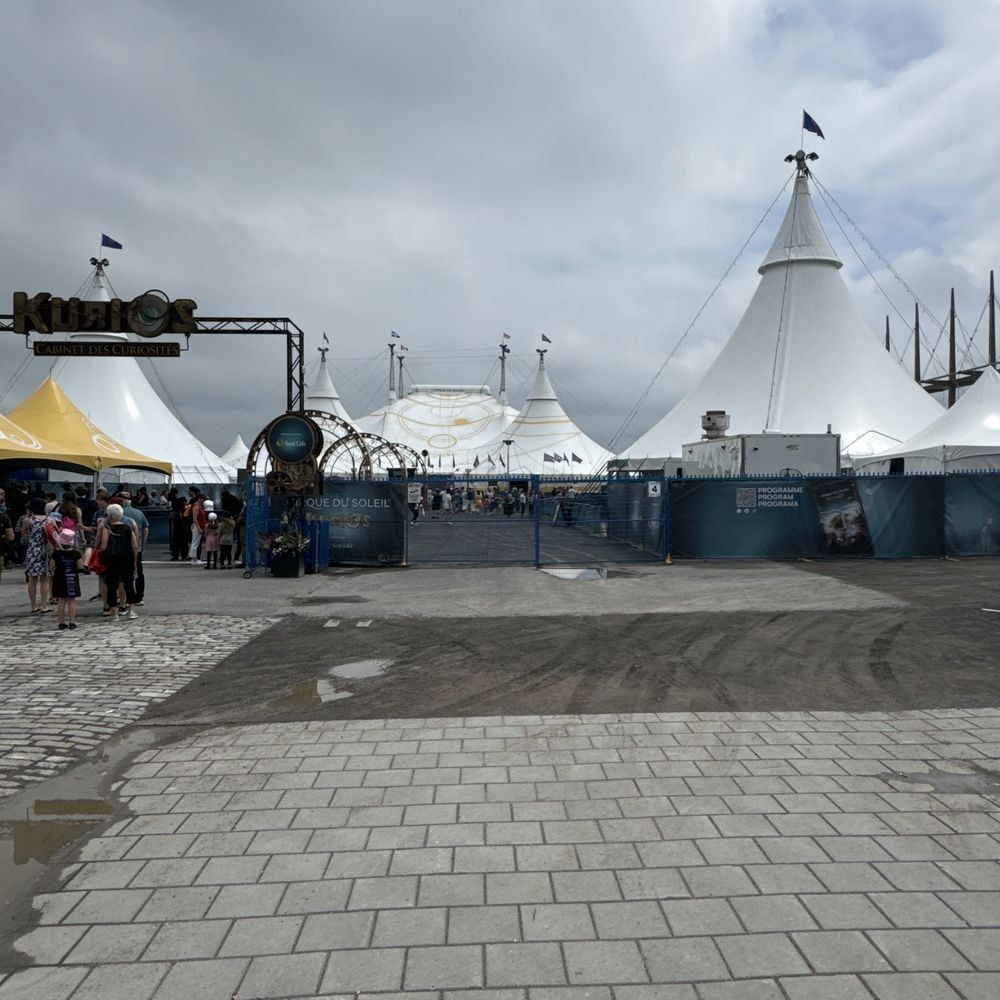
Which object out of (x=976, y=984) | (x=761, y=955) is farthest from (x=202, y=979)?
(x=976, y=984)

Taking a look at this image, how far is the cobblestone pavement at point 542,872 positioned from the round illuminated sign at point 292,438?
981 centimetres

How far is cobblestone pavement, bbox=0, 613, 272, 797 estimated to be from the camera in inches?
209

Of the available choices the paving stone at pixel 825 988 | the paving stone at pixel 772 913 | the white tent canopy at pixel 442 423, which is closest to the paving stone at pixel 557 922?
the paving stone at pixel 772 913

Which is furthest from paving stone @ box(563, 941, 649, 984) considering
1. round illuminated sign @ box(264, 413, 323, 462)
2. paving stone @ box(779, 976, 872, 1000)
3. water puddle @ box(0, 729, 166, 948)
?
round illuminated sign @ box(264, 413, 323, 462)

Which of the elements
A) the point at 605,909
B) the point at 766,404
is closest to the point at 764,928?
the point at 605,909

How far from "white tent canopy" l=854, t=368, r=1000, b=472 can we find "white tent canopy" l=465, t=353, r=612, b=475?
126ft

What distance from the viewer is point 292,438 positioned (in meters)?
14.7

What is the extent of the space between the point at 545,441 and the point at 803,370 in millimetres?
36596

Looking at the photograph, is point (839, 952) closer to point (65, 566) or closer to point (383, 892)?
point (383, 892)

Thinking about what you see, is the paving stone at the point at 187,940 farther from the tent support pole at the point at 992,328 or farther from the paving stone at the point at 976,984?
the tent support pole at the point at 992,328

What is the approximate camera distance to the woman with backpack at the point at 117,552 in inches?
394

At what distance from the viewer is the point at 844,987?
267 centimetres

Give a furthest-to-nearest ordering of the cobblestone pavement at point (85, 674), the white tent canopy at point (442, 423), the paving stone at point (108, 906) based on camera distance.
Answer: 1. the white tent canopy at point (442, 423)
2. the cobblestone pavement at point (85, 674)
3. the paving stone at point (108, 906)

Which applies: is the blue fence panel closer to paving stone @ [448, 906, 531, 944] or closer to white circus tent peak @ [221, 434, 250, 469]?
paving stone @ [448, 906, 531, 944]
